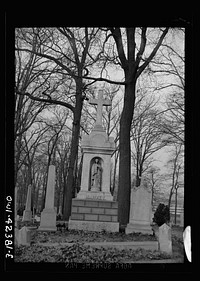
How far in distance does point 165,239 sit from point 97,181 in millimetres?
2108

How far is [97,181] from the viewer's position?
5664mm

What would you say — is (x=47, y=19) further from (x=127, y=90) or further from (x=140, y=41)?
(x=127, y=90)

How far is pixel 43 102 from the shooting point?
5.14m

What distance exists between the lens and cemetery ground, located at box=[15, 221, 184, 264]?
3111 mm

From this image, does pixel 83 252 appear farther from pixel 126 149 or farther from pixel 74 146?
pixel 74 146

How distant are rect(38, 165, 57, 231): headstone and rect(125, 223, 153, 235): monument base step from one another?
4.18ft

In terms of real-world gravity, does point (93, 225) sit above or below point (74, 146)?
below

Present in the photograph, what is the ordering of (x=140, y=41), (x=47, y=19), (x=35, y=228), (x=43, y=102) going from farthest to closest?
1. (x=43, y=102)
2. (x=140, y=41)
3. (x=35, y=228)
4. (x=47, y=19)

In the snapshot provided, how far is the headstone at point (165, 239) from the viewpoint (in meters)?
3.45

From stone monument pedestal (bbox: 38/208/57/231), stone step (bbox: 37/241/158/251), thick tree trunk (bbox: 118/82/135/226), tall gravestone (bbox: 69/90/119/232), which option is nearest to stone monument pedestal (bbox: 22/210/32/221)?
stone monument pedestal (bbox: 38/208/57/231)

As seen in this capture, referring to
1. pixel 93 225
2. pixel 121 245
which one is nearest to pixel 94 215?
pixel 93 225
